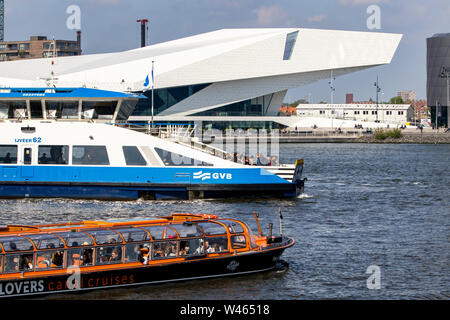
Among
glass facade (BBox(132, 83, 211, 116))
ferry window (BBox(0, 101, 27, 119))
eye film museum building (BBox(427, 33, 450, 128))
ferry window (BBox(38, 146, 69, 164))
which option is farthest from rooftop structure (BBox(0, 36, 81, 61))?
ferry window (BBox(38, 146, 69, 164))

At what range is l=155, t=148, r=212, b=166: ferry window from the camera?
33344mm

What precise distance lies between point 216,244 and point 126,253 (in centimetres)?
227

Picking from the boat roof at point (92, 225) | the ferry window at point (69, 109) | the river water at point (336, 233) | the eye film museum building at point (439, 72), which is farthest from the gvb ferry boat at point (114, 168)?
the eye film museum building at point (439, 72)

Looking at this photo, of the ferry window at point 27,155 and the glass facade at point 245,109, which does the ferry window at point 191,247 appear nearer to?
the ferry window at point 27,155

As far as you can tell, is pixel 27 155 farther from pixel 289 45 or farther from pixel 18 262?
pixel 289 45

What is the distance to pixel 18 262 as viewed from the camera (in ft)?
58.2

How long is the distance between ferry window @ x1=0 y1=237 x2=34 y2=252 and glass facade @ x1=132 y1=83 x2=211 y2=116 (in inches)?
3106

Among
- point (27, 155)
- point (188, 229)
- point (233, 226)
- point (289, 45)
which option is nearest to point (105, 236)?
point (188, 229)

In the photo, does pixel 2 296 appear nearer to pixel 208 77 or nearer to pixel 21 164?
pixel 21 164

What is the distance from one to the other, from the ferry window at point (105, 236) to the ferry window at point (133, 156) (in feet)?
46.8

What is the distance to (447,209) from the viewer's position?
1310 inches

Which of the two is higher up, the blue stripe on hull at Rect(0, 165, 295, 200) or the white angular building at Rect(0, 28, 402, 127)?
the white angular building at Rect(0, 28, 402, 127)

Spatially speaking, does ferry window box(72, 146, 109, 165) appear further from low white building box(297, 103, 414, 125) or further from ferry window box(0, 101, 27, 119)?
low white building box(297, 103, 414, 125)
